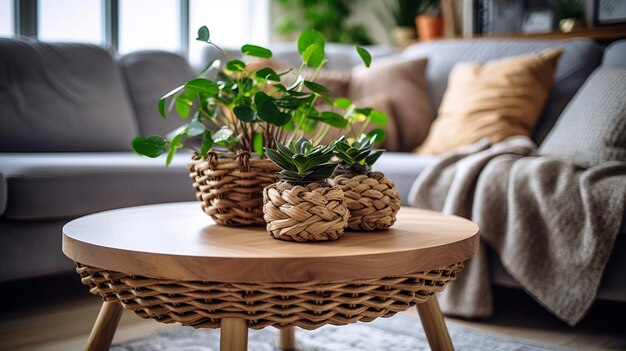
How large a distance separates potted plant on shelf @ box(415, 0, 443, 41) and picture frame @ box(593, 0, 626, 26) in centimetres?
98

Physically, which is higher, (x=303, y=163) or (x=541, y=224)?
(x=303, y=163)

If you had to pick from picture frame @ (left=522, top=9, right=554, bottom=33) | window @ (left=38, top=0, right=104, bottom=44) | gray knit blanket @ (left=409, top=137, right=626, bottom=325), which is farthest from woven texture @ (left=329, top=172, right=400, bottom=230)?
picture frame @ (left=522, top=9, right=554, bottom=33)

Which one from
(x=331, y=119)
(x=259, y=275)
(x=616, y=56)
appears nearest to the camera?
(x=259, y=275)

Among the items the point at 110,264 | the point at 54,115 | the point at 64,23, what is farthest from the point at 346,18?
the point at 110,264

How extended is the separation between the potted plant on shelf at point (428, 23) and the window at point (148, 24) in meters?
1.67

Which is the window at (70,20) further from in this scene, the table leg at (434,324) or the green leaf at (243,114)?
the table leg at (434,324)

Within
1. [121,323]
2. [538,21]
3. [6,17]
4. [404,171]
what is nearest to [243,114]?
[121,323]

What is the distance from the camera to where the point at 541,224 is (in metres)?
1.78

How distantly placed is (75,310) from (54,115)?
88 centimetres

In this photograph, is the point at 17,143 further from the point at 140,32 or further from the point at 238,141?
the point at 140,32

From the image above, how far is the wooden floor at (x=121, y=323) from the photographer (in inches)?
65.4

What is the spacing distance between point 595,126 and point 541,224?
451 mm

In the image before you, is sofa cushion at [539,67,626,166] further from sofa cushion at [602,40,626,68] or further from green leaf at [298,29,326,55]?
green leaf at [298,29,326,55]

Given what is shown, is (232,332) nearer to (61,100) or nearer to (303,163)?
(303,163)
